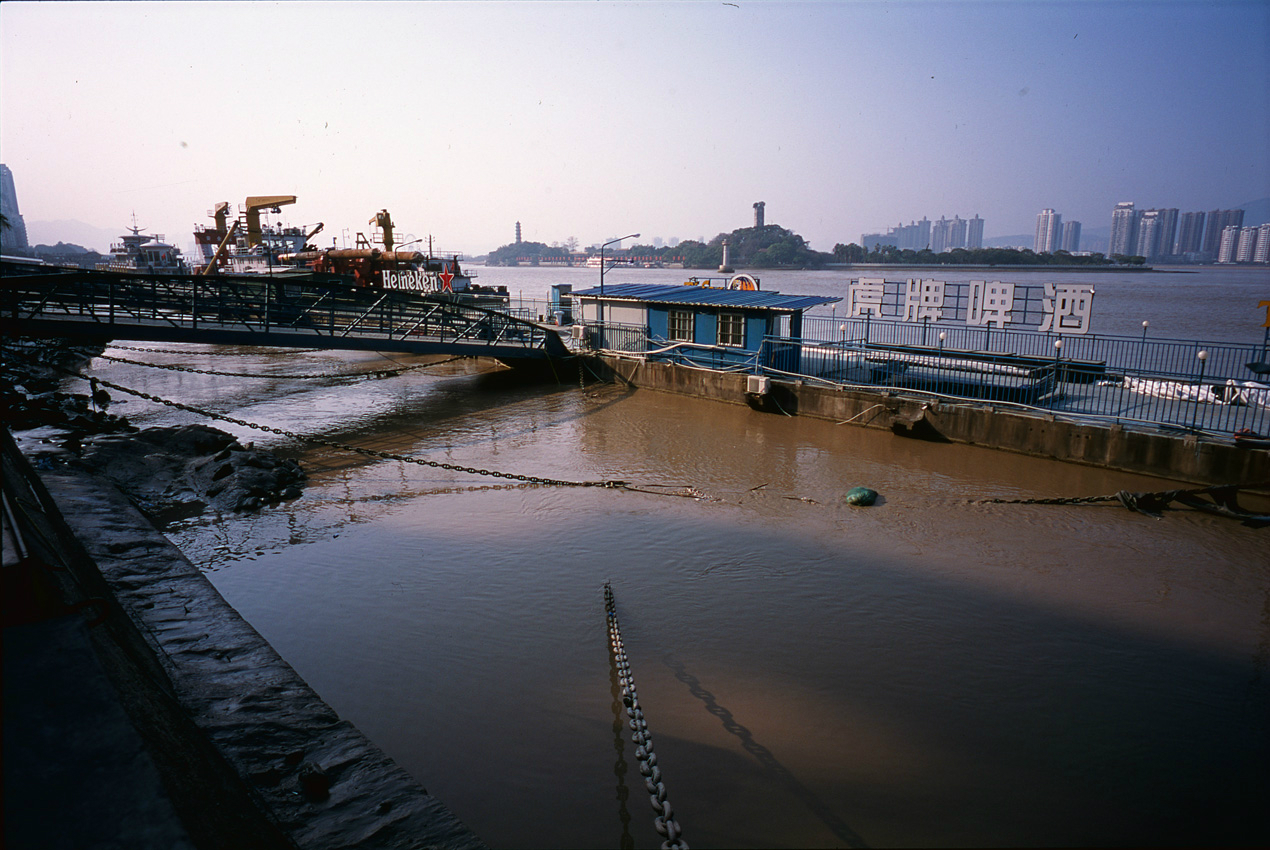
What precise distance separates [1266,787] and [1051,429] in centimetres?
1194

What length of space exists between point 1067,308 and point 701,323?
11.9m

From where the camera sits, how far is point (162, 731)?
4.57 metres

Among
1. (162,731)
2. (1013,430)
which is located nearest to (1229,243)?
(1013,430)

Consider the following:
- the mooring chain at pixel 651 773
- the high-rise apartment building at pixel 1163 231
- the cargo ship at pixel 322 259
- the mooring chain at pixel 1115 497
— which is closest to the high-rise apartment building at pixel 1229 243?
the high-rise apartment building at pixel 1163 231

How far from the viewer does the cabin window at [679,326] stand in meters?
26.6

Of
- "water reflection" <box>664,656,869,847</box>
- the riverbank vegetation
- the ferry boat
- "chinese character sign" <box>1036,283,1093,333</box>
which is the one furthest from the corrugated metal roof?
the riverbank vegetation

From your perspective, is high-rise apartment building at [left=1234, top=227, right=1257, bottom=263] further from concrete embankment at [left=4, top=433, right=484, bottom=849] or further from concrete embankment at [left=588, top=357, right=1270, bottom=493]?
concrete embankment at [left=4, top=433, right=484, bottom=849]

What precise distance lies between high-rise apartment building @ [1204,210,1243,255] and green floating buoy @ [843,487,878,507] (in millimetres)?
243428

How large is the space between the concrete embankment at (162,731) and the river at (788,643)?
733mm

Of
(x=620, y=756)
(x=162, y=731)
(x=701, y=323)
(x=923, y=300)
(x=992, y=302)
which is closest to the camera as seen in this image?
(x=162, y=731)

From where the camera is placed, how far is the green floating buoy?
46.9 feet

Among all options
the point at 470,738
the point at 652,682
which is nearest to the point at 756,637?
the point at 652,682

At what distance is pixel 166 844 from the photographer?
10.9 feet

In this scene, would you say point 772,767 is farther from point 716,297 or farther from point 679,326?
point 679,326
